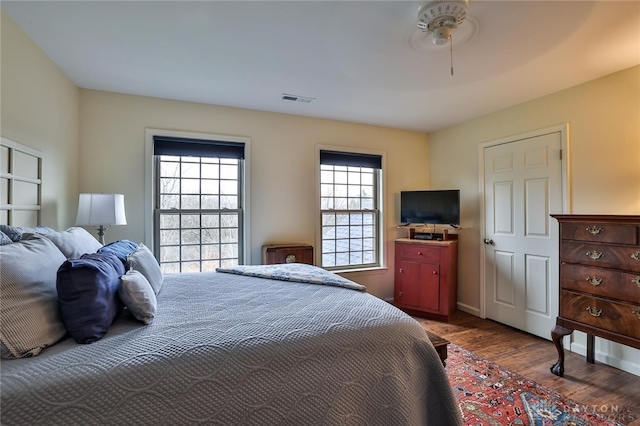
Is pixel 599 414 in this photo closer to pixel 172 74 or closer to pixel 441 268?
pixel 441 268

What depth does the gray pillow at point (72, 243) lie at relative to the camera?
1447 mm

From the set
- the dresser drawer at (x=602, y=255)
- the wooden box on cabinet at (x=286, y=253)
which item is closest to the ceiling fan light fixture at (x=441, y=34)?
the dresser drawer at (x=602, y=255)

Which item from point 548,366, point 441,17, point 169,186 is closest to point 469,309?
point 548,366

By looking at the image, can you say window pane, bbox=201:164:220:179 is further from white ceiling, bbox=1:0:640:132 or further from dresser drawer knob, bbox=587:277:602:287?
dresser drawer knob, bbox=587:277:602:287

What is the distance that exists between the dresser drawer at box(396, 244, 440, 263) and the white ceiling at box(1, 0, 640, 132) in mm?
1707

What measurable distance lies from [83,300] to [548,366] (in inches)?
129

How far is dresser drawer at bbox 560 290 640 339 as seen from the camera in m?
1.95

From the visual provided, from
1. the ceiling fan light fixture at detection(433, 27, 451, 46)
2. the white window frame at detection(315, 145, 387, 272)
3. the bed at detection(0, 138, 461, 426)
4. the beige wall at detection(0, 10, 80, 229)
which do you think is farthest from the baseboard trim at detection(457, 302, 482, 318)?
the beige wall at detection(0, 10, 80, 229)

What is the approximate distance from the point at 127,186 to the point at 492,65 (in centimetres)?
354

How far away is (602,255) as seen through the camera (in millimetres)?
2100

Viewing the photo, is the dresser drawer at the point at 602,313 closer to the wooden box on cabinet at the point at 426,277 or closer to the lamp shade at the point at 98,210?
the wooden box on cabinet at the point at 426,277

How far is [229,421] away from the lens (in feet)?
3.15

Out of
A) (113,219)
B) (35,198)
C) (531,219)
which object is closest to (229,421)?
(113,219)

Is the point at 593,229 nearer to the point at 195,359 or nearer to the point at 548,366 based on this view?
the point at 548,366
